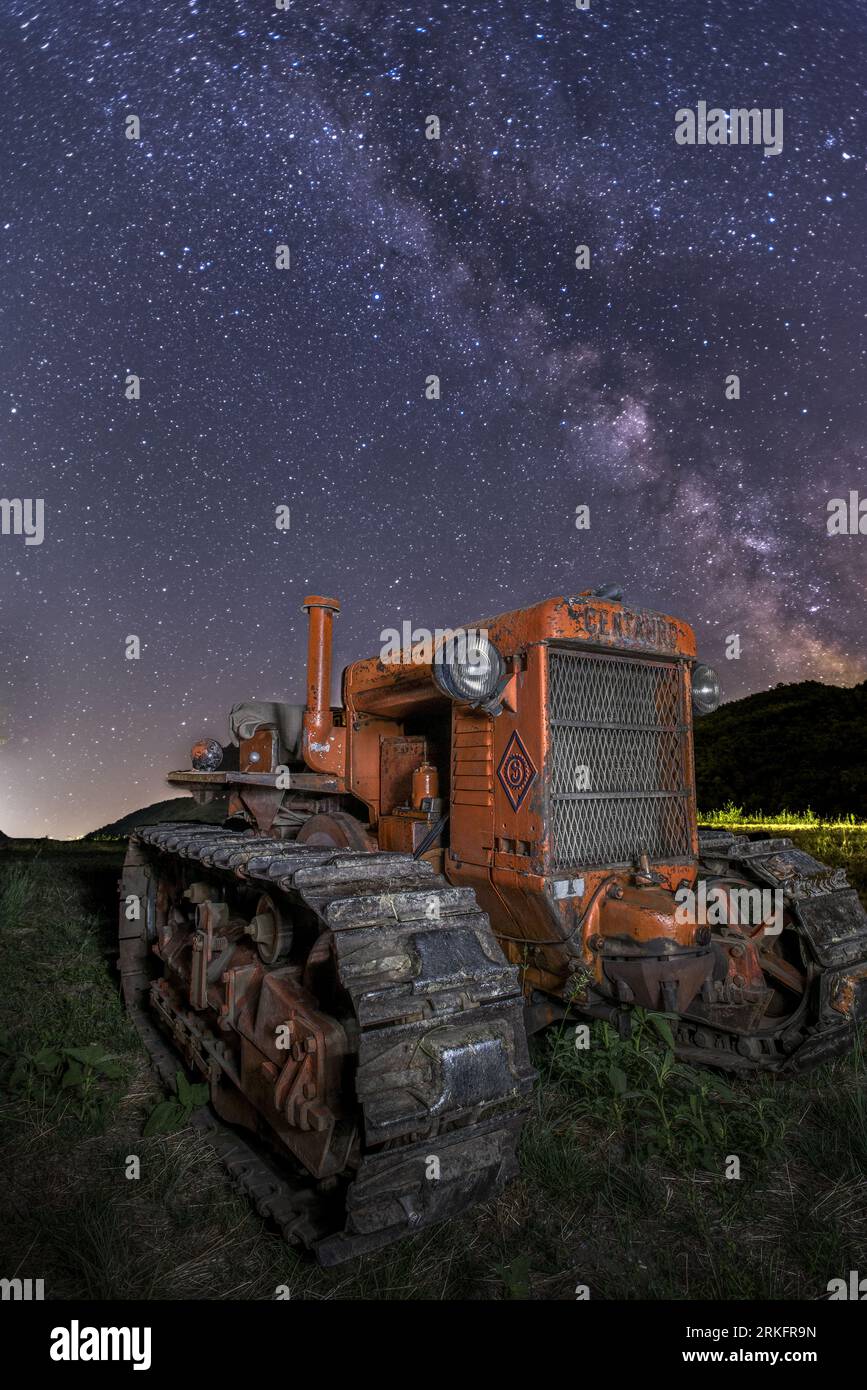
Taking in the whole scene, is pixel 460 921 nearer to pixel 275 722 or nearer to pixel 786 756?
pixel 275 722

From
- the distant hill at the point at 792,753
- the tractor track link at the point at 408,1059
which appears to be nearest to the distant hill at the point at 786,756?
the distant hill at the point at 792,753

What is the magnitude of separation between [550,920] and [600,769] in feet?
3.18

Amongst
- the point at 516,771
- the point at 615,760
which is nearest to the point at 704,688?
the point at 615,760

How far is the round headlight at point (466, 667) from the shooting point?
3.90 m

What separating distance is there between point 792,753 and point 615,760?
808 inches

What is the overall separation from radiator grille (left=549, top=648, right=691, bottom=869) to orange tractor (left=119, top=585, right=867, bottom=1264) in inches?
0.7

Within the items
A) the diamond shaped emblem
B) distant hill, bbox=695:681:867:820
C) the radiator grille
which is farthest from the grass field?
distant hill, bbox=695:681:867:820

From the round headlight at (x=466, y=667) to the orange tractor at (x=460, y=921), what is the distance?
13 millimetres

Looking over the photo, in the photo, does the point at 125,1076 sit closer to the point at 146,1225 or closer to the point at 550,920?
the point at 146,1225

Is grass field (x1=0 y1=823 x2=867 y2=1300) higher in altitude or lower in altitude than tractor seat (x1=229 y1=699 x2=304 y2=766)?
lower

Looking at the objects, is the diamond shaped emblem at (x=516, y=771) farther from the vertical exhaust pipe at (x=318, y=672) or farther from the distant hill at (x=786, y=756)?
the distant hill at (x=786, y=756)

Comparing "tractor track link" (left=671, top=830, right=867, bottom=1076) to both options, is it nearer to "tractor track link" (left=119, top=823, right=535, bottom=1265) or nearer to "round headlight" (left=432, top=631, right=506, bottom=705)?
"tractor track link" (left=119, top=823, right=535, bottom=1265)

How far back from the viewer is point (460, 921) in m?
3.07

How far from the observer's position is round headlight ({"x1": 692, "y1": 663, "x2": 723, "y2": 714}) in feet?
16.3
